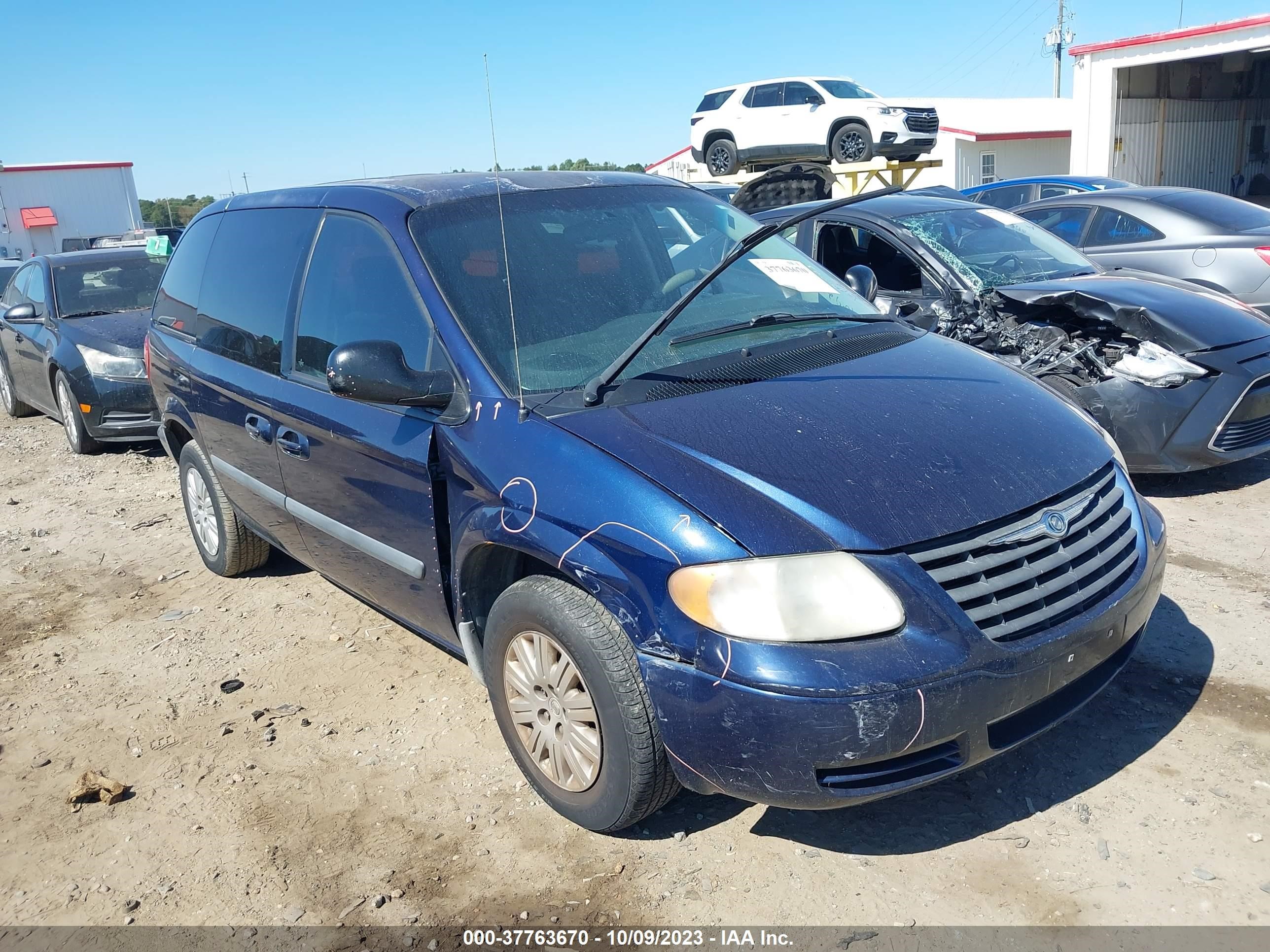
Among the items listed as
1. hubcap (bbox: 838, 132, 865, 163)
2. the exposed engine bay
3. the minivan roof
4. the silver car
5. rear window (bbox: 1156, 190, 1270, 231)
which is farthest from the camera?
hubcap (bbox: 838, 132, 865, 163)

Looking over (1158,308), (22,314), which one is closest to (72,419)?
(22,314)

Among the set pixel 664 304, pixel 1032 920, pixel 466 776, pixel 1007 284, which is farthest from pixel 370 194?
pixel 1007 284

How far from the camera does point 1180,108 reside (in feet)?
75.7

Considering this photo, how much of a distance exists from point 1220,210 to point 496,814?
26.6 ft

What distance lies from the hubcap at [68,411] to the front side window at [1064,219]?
8.38 m

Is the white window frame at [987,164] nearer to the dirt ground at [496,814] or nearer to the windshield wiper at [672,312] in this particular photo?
the dirt ground at [496,814]

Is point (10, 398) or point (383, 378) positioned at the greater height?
point (383, 378)

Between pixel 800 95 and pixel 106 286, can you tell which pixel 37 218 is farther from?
pixel 106 286

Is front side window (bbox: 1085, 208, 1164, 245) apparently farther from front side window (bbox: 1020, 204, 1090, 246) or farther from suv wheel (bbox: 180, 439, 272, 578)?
suv wheel (bbox: 180, 439, 272, 578)

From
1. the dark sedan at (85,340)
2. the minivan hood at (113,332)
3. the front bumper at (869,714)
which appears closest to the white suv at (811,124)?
the dark sedan at (85,340)

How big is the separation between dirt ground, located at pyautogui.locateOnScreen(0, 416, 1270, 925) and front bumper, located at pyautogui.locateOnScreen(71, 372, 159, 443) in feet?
13.0

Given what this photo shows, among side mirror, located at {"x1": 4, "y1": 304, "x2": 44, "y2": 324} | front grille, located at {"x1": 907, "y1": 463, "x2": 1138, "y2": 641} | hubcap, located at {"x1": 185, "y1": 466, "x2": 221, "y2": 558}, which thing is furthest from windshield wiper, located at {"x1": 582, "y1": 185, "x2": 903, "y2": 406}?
side mirror, located at {"x1": 4, "y1": 304, "x2": 44, "y2": 324}

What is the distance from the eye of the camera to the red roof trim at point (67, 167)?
33.7 m

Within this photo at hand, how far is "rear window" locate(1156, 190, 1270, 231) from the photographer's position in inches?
320
